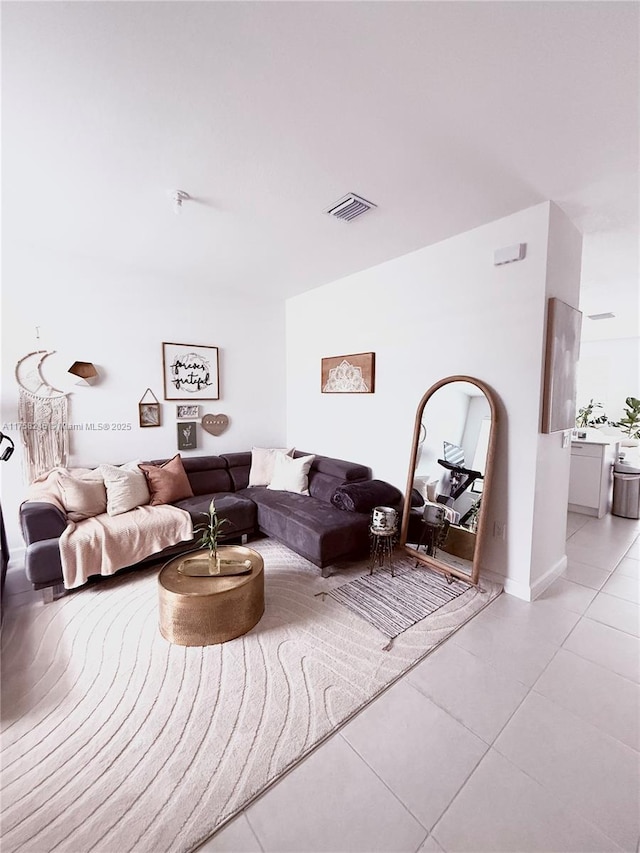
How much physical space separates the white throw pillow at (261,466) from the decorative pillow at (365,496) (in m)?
1.03

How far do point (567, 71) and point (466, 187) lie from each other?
78 cm

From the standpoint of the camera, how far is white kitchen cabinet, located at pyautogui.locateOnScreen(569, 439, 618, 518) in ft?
13.7

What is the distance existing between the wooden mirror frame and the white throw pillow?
1646 mm

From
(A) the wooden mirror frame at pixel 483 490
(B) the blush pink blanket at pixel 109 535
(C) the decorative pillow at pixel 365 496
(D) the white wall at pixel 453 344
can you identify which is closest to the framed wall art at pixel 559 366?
(D) the white wall at pixel 453 344

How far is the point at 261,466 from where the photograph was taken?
411 cm

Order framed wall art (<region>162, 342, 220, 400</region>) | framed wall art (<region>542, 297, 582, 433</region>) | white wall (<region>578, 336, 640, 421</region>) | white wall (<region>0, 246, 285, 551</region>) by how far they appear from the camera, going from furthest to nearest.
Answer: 1. white wall (<region>578, 336, 640, 421</region>)
2. framed wall art (<region>162, 342, 220, 400</region>)
3. white wall (<region>0, 246, 285, 551</region>)
4. framed wall art (<region>542, 297, 582, 433</region>)

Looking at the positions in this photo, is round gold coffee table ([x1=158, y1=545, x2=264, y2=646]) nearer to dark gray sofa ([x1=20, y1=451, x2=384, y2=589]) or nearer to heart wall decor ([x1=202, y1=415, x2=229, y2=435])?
dark gray sofa ([x1=20, y1=451, x2=384, y2=589])

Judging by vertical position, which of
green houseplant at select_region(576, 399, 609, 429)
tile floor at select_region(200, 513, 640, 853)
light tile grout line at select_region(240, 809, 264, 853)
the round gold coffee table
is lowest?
light tile grout line at select_region(240, 809, 264, 853)

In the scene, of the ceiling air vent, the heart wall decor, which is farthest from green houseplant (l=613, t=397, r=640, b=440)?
the heart wall decor

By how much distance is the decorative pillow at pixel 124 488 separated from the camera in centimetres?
296

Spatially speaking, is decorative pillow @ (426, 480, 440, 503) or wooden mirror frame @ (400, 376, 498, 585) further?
decorative pillow @ (426, 480, 440, 503)

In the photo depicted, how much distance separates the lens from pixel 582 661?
1.94m

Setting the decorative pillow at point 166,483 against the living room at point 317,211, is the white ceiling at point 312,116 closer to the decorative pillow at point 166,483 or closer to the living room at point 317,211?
the living room at point 317,211

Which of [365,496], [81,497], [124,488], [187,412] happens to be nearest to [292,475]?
[365,496]
